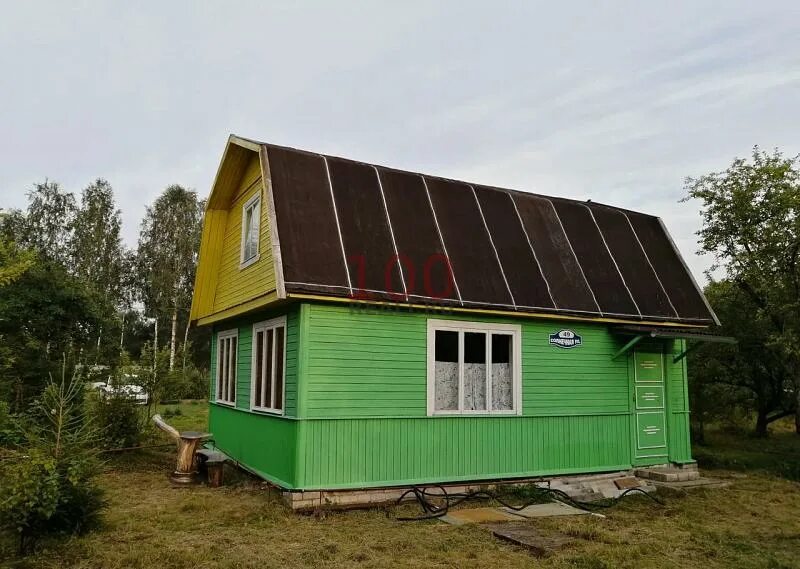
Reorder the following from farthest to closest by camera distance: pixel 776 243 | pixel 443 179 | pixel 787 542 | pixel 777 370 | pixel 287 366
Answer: pixel 777 370 → pixel 776 243 → pixel 443 179 → pixel 287 366 → pixel 787 542

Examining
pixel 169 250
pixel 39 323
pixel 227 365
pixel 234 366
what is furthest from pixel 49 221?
pixel 234 366

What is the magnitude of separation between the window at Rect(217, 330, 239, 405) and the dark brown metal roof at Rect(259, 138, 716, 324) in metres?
3.71

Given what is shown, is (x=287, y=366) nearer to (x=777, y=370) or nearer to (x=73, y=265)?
(x=777, y=370)

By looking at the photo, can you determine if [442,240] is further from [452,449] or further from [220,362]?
[220,362]

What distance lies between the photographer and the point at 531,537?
23.4ft

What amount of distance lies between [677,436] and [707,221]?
18.4 feet

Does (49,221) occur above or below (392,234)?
above

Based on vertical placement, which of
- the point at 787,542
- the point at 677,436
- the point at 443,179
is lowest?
the point at 787,542

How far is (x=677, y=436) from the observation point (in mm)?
11727

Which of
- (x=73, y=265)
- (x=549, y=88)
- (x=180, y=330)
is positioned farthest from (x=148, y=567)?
(x=180, y=330)

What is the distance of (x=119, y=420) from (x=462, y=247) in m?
7.74

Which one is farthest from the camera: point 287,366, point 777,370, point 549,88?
point 777,370

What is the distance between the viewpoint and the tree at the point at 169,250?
3309cm

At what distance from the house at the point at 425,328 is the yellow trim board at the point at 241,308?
0.22 ft
